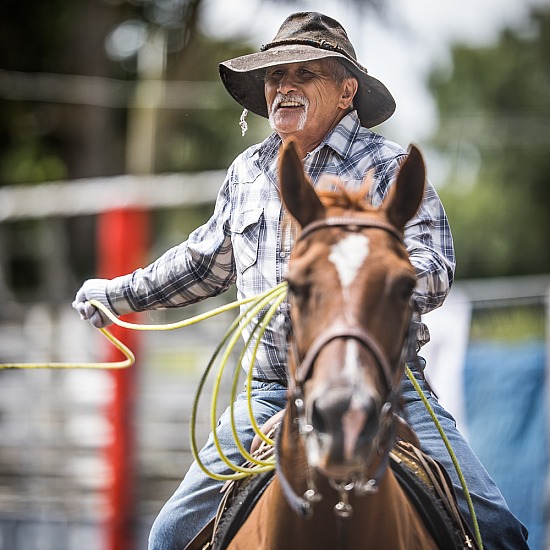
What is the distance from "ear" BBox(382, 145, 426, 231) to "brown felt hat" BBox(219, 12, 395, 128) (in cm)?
77

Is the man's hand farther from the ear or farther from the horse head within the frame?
the ear

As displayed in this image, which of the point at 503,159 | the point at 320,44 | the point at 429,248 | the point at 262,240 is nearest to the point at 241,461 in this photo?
the point at 262,240

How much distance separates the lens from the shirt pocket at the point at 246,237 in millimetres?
3566

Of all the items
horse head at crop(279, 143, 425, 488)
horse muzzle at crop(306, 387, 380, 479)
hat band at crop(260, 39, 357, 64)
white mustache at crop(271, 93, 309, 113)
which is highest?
hat band at crop(260, 39, 357, 64)

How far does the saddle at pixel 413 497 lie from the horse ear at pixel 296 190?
30.1 inches

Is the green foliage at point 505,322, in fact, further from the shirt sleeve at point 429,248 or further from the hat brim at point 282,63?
the shirt sleeve at point 429,248

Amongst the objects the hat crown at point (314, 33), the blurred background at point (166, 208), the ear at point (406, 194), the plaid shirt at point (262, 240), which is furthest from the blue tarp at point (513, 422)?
the ear at point (406, 194)

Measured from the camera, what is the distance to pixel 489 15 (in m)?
29.1

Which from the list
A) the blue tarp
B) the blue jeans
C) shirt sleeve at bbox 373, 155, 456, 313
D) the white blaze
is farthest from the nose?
the blue tarp

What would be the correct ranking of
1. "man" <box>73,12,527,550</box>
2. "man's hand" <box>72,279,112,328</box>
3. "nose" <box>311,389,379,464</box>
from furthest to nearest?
"man's hand" <box>72,279,112,328</box> < "man" <box>73,12,527,550</box> < "nose" <box>311,389,379,464</box>

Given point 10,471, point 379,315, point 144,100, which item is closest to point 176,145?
point 144,100

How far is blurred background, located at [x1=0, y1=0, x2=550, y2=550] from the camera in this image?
8625mm

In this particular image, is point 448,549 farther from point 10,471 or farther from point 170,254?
point 10,471

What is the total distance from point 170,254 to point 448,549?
53.9 inches
